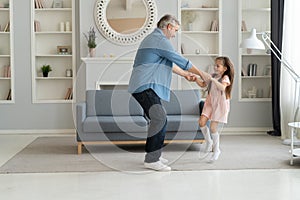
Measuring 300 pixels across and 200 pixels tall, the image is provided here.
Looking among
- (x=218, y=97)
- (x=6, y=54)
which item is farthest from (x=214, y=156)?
(x=6, y=54)

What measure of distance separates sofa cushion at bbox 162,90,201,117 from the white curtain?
1.38 meters

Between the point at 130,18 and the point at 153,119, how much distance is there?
10.0ft

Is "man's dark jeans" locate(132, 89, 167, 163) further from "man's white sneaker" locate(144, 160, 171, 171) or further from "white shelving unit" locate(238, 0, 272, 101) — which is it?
"white shelving unit" locate(238, 0, 272, 101)

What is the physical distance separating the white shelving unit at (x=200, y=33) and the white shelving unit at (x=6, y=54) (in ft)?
8.17

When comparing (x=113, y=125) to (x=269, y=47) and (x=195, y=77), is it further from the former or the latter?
(x=269, y=47)

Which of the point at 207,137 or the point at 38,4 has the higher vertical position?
the point at 38,4

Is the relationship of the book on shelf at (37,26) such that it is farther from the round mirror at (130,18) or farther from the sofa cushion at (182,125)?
the sofa cushion at (182,125)

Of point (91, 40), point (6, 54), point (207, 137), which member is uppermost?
point (91, 40)

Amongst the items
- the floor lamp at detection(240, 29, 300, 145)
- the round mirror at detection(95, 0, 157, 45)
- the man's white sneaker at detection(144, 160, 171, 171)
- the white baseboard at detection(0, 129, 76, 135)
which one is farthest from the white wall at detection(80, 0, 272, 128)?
the man's white sneaker at detection(144, 160, 171, 171)

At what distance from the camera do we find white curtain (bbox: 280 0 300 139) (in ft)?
22.2

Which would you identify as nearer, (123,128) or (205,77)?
(205,77)

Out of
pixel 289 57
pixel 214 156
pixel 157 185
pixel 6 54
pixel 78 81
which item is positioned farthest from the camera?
pixel 6 54

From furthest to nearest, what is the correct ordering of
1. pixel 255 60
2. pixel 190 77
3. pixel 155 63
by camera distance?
1. pixel 255 60
2. pixel 190 77
3. pixel 155 63

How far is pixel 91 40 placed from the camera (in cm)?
720
